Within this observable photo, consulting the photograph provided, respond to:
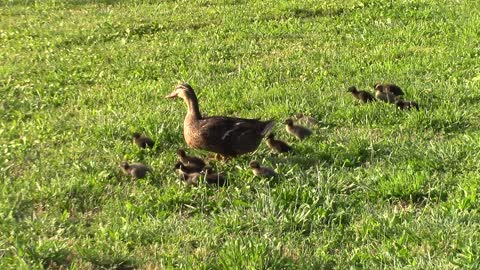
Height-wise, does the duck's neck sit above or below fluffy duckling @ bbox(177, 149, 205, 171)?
above

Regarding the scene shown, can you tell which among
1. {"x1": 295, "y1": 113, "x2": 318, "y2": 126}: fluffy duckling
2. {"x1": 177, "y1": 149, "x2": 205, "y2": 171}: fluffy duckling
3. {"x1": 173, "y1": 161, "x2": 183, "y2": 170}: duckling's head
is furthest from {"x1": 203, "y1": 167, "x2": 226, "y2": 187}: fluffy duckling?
{"x1": 295, "y1": 113, "x2": 318, "y2": 126}: fluffy duckling

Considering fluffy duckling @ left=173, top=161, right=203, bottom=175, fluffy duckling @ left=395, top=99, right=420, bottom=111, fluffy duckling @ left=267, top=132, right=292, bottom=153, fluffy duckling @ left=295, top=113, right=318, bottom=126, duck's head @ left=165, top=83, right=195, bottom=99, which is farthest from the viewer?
fluffy duckling @ left=395, top=99, right=420, bottom=111

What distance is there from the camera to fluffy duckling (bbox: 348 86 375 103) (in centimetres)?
851

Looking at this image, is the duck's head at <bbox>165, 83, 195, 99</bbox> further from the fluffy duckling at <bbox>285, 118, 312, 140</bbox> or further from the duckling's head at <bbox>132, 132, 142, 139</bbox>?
the fluffy duckling at <bbox>285, 118, 312, 140</bbox>

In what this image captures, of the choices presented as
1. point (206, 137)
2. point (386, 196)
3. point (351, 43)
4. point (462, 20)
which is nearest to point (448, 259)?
point (386, 196)

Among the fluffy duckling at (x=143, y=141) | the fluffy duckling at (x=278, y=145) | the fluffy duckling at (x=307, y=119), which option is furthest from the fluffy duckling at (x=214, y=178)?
the fluffy duckling at (x=307, y=119)

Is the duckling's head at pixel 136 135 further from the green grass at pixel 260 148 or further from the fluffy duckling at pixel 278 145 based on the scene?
the fluffy duckling at pixel 278 145

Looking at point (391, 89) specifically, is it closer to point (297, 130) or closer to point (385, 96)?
point (385, 96)

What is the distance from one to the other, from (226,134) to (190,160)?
1.50 ft

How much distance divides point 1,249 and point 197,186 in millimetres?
1847

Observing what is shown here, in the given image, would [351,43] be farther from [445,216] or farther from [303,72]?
[445,216]

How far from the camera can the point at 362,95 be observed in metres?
8.59

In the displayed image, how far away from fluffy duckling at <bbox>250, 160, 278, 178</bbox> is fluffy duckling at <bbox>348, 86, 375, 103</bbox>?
2.39 m

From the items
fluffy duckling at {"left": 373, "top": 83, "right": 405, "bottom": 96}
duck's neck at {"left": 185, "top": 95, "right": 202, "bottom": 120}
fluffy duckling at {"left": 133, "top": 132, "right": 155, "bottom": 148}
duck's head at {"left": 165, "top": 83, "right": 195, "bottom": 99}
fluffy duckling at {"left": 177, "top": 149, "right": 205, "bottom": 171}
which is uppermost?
duck's head at {"left": 165, "top": 83, "right": 195, "bottom": 99}
